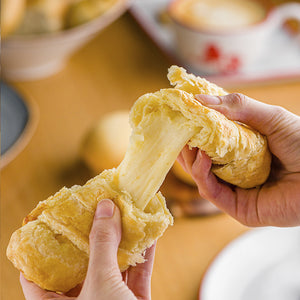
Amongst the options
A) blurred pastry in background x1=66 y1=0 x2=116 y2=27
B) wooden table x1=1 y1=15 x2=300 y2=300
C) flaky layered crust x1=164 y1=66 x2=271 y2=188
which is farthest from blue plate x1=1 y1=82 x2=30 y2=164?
flaky layered crust x1=164 y1=66 x2=271 y2=188

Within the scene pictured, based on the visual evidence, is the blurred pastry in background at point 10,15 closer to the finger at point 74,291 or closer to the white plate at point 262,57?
the white plate at point 262,57

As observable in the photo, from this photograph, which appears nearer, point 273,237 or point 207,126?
point 207,126

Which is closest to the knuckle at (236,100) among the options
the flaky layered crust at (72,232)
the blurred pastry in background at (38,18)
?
the flaky layered crust at (72,232)

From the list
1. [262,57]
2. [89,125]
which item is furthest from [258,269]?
[262,57]

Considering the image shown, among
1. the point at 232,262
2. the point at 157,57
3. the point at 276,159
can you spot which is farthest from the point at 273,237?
the point at 157,57

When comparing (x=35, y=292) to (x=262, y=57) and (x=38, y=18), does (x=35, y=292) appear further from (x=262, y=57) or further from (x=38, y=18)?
(x=262, y=57)

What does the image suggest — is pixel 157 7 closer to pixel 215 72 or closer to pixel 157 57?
pixel 157 57
